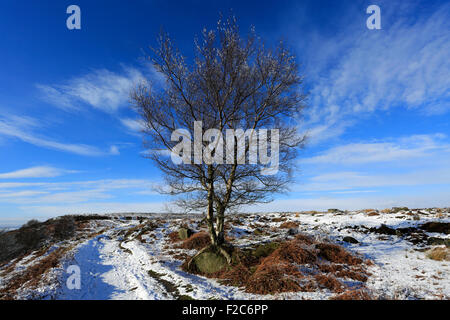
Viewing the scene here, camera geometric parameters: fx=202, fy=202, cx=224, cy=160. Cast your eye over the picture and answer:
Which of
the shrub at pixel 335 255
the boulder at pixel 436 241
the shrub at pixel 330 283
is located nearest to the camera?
the shrub at pixel 330 283

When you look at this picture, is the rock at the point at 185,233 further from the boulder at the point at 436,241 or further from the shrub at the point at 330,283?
the boulder at the point at 436,241

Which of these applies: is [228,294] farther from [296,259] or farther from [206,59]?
[206,59]

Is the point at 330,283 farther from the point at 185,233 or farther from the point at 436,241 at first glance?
the point at 185,233

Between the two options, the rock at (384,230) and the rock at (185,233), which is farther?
the rock at (185,233)

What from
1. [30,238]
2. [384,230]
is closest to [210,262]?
[384,230]

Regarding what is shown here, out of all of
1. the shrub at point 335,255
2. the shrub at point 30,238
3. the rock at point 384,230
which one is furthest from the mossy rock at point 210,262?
the shrub at point 30,238

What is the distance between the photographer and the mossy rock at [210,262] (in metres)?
9.19

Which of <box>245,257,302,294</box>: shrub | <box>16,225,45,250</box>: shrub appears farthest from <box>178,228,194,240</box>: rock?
<box>16,225,45,250</box>: shrub

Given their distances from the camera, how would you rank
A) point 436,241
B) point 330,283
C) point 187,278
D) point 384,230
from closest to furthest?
point 330,283
point 187,278
point 436,241
point 384,230

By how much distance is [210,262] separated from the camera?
942cm

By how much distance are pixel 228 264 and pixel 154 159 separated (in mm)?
5985

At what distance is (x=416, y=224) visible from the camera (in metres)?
15.5
